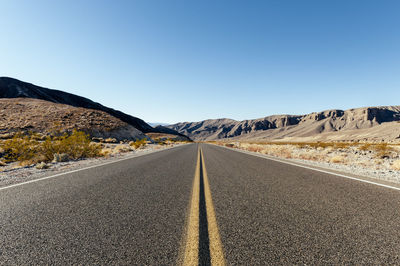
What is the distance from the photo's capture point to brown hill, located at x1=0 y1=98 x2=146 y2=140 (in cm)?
3434

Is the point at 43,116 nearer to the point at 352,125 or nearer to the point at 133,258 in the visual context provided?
the point at 133,258

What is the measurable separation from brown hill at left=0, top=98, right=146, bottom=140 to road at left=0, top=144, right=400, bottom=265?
3773cm

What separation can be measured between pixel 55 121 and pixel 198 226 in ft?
152

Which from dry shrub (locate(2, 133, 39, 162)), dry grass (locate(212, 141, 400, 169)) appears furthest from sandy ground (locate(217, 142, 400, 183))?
dry shrub (locate(2, 133, 39, 162))

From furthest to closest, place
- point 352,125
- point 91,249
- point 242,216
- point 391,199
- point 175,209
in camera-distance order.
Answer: point 352,125 → point 391,199 → point 175,209 → point 242,216 → point 91,249

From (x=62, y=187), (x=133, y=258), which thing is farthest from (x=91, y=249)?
(x=62, y=187)

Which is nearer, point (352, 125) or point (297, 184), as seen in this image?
point (297, 184)

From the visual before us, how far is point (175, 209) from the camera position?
10.6ft

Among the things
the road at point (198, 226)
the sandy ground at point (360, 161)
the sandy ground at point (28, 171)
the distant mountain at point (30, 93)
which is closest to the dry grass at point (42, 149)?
the sandy ground at point (28, 171)

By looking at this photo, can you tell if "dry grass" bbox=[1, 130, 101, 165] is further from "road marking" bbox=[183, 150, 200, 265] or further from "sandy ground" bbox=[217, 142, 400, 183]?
"sandy ground" bbox=[217, 142, 400, 183]

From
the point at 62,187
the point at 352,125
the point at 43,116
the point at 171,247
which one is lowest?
the point at 62,187

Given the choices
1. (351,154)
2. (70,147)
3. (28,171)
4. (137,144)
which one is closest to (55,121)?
(137,144)

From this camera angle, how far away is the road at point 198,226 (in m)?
1.88

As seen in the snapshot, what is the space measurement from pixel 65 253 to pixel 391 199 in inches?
218
